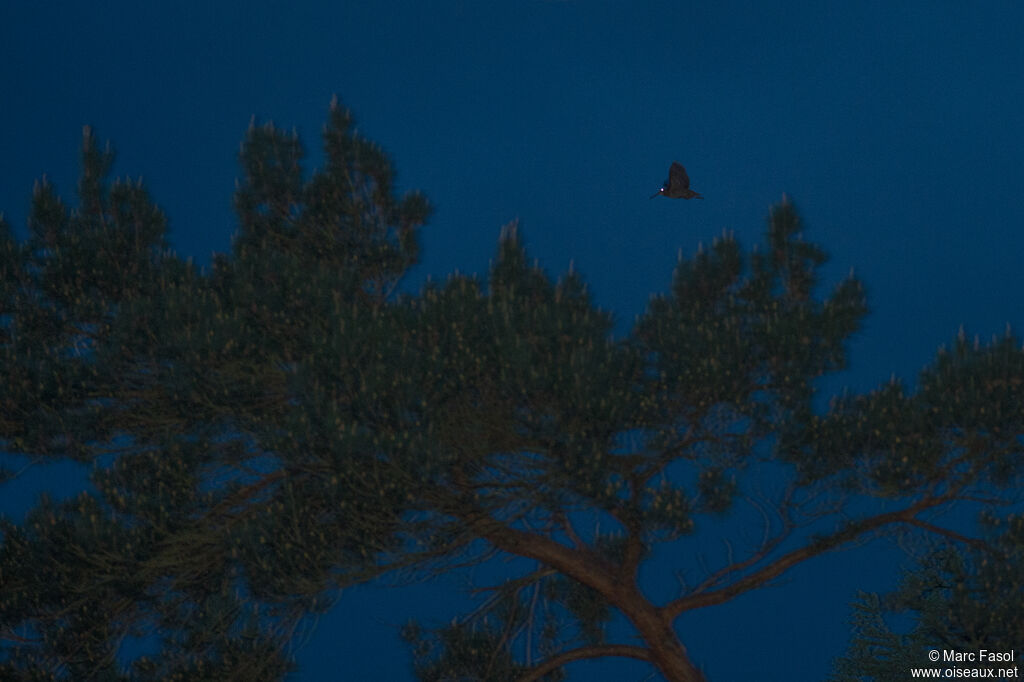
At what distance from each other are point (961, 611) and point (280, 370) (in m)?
6.14

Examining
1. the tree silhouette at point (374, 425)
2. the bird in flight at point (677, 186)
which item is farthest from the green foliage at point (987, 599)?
the bird in flight at point (677, 186)

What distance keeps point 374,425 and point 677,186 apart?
327cm

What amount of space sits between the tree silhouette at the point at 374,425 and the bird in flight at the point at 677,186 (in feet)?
3.62

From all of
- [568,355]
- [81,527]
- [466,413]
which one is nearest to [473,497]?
[466,413]

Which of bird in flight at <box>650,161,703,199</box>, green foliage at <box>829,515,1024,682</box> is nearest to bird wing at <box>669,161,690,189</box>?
bird in flight at <box>650,161,703,199</box>

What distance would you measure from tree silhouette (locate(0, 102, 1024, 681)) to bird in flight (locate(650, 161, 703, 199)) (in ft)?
3.62

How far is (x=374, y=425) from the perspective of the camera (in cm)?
806

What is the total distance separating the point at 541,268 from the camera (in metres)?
9.65

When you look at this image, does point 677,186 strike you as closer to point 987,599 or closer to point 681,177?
point 681,177

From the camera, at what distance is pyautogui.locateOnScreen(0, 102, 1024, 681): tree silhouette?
809 centimetres

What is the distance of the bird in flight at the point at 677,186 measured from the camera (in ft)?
28.8

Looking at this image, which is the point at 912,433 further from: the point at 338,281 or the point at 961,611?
the point at 338,281

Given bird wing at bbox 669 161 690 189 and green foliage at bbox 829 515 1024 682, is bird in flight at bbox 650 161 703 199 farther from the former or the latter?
green foliage at bbox 829 515 1024 682

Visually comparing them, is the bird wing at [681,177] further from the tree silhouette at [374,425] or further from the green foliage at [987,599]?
the green foliage at [987,599]
